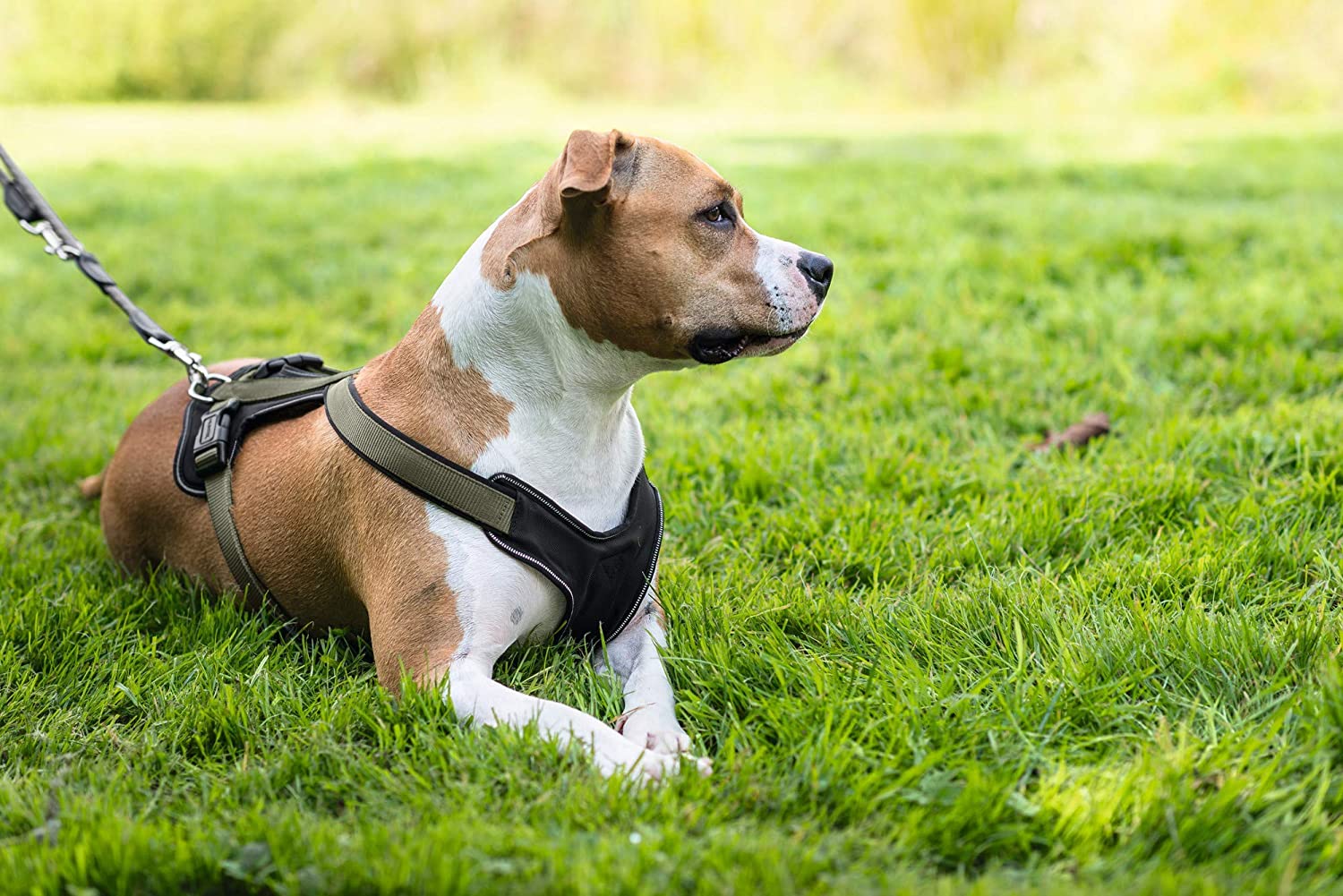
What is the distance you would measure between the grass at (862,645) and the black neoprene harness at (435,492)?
168 mm

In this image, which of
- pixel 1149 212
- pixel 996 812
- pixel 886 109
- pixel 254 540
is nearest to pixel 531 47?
pixel 886 109

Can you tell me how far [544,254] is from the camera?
2750 mm

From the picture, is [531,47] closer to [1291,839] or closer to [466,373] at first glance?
[466,373]

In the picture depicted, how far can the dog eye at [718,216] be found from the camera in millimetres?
2850

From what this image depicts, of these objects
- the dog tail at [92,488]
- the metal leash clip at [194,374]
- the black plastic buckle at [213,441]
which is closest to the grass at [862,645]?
the dog tail at [92,488]

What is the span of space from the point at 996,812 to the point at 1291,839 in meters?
0.48

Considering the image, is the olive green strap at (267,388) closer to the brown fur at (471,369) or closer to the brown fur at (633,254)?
the brown fur at (471,369)

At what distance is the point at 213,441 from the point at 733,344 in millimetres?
1460

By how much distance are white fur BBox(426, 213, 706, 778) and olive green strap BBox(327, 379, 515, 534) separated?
40 millimetres

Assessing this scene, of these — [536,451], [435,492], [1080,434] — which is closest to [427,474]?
[435,492]

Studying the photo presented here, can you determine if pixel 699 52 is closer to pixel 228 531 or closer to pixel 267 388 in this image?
pixel 267 388

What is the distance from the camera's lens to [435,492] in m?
2.73

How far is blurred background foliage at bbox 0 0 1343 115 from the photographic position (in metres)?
15.0

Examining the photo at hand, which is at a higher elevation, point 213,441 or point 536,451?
point 536,451
